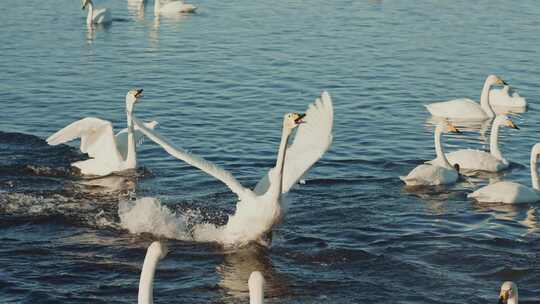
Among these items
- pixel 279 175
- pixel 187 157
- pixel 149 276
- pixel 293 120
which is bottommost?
pixel 279 175

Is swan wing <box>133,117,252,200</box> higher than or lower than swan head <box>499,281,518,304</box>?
higher

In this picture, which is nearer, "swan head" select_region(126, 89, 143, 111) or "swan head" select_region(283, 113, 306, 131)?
"swan head" select_region(283, 113, 306, 131)

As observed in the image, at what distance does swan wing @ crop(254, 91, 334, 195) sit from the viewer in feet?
45.3

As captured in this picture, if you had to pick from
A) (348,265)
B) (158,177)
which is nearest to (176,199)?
(158,177)

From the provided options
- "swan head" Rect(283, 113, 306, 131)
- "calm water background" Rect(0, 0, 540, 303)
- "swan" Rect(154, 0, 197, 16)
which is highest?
"swan head" Rect(283, 113, 306, 131)

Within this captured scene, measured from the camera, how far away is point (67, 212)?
15.1 m

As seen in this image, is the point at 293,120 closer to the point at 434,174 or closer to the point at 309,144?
the point at 309,144

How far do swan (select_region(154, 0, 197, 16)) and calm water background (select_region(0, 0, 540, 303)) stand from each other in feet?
1.67

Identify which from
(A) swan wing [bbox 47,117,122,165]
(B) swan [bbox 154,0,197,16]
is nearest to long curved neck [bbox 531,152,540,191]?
(A) swan wing [bbox 47,117,122,165]

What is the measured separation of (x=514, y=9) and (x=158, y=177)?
19.8 m

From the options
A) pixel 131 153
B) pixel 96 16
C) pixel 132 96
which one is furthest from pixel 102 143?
pixel 96 16

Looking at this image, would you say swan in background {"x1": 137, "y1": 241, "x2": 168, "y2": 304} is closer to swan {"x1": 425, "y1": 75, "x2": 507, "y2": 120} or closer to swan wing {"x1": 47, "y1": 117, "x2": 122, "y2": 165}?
swan wing {"x1": 47, "y1": 117, "x2": 122, "y2": 165}

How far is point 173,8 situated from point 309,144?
21.8m

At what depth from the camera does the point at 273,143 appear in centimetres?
1917
